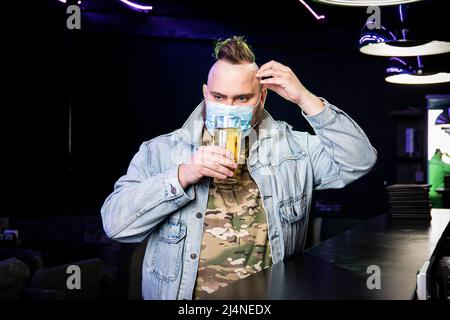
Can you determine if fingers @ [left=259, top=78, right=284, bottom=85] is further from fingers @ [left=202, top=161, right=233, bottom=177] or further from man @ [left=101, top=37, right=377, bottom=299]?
fingers @ [left=202, top=161, right=233, bottom=177]

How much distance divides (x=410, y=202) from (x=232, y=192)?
203cm

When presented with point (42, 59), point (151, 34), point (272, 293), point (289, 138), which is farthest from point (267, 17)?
point (272, 293)

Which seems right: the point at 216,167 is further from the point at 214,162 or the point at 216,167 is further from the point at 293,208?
the point at 293,208

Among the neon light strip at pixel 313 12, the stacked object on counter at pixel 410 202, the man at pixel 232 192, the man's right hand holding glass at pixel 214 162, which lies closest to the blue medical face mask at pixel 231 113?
the man at pixel 232 192

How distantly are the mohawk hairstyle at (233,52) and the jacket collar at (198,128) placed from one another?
0.25 m

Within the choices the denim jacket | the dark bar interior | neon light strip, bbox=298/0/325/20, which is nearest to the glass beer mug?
the dark bar interior

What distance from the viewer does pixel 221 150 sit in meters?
2.02

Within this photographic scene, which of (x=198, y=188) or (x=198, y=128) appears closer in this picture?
(x=198, y=188)

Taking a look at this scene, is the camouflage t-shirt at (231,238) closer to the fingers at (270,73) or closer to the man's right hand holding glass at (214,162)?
the man's right hand holding glass at (214,162)

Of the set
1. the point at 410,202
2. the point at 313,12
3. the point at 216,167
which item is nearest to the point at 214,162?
the point at 216,167
